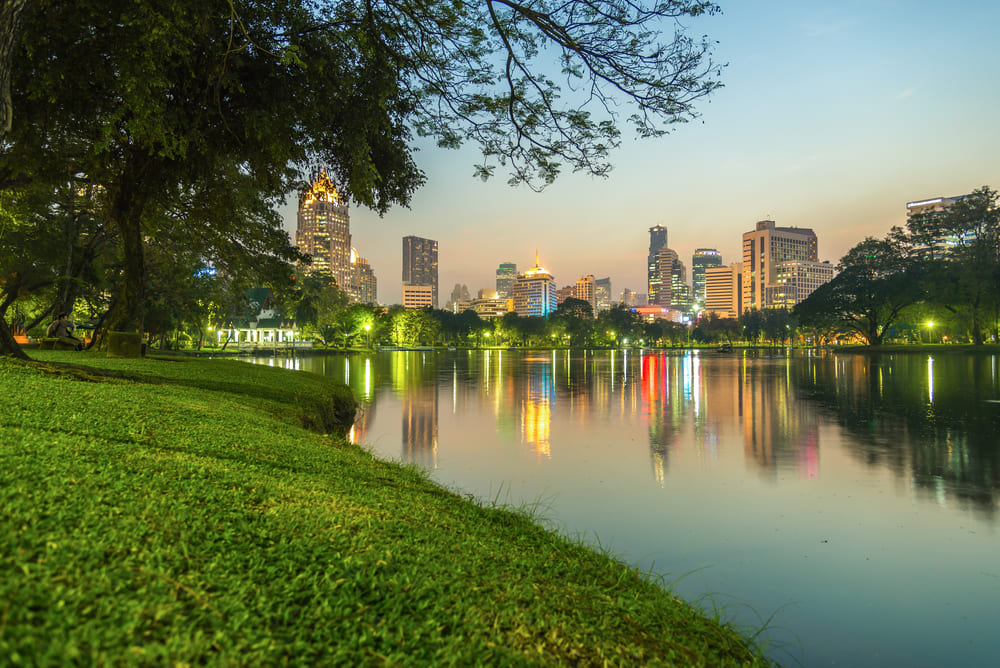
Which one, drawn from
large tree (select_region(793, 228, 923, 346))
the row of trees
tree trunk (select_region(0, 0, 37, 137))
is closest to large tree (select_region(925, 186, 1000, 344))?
the row of trees

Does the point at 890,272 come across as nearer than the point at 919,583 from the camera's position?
No

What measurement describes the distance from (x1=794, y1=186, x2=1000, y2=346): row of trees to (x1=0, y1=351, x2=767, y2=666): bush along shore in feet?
236

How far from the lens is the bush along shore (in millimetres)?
1706

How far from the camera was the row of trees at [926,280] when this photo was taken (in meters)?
56.1

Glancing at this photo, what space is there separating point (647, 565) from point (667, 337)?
427ft

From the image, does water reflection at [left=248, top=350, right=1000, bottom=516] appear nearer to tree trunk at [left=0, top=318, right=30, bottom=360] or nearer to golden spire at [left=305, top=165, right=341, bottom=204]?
Answer: golden spire at [left=305, top=165, right=341, bottom=204]

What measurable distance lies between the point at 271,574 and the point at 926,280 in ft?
251

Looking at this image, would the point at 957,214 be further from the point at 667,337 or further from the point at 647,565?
the point at 647,565

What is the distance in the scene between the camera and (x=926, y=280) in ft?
195

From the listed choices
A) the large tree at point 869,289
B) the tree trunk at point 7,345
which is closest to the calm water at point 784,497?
the tree trunk at point 7,345

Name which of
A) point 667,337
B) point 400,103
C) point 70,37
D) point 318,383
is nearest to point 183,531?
point 400,103

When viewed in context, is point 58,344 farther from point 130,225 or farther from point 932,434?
point 932,434

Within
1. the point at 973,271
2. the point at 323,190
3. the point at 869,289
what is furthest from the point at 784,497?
the point at 869,289

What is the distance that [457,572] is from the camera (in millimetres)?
2734
